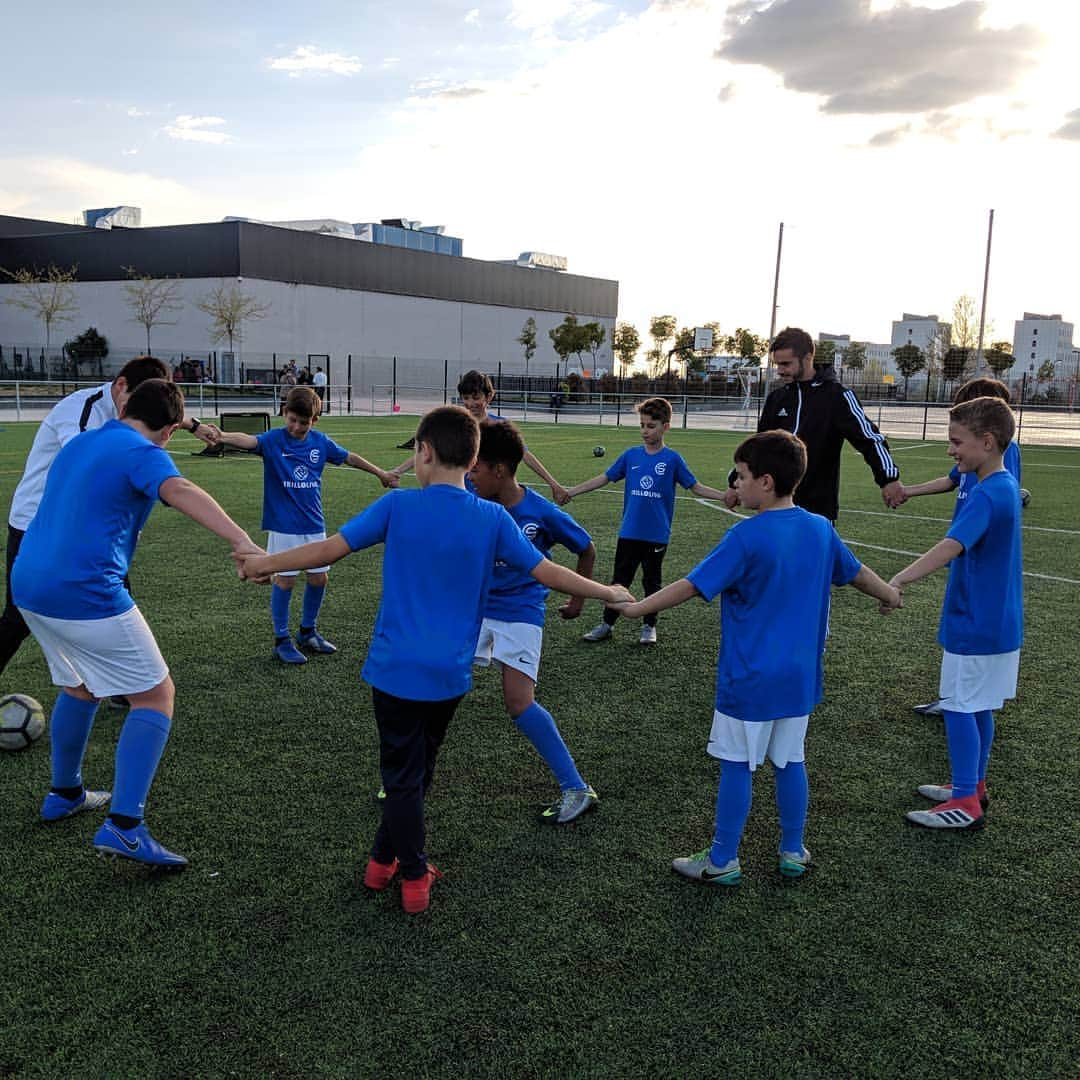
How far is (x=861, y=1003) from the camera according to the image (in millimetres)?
2918

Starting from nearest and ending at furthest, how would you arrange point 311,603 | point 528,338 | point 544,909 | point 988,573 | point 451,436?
point 451,436 < point 544,909 < point 988,573 < point 311,603 < point 528,338

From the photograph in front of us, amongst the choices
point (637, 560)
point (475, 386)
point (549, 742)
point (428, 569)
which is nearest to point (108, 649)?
point (428, 569)

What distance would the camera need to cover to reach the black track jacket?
595 cm

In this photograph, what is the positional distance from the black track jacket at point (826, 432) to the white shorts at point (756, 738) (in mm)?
2837

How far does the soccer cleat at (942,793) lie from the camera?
4305 mm

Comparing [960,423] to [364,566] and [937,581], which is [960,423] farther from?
[364,566]

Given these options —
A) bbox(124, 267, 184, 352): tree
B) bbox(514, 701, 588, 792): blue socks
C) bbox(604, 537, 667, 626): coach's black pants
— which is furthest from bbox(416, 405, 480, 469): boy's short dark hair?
bbox(124, 267, 184, 352): tree

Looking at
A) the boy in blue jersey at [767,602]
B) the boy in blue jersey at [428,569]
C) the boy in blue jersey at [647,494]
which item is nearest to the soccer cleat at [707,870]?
the boy in blue jersey at [767,602]

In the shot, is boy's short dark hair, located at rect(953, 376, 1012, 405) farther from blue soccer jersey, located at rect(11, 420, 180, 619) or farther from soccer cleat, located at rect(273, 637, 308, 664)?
soccer cleat, located at rect(273, 637, 308, 664)

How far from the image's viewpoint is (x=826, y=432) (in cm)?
598

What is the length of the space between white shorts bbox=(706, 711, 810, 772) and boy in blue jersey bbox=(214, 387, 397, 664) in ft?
11.2

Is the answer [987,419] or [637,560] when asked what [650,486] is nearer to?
[637,560]

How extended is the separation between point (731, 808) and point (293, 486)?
3851 mm

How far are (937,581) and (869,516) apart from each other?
4.21 metres
